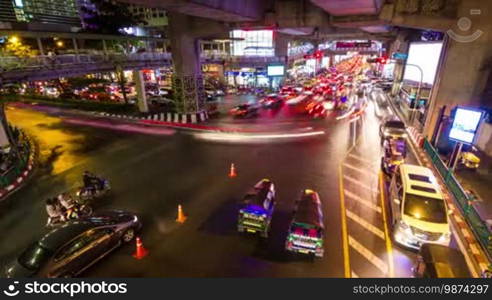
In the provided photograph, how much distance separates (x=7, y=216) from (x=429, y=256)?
16.9 meters

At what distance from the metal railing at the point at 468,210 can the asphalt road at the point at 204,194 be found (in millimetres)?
2819

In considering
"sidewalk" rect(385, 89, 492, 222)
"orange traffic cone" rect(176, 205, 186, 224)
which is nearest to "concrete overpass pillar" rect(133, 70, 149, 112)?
"orange traffic cone" rect(176, 205, 186, 224)

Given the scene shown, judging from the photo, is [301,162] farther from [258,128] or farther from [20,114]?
[20,114]

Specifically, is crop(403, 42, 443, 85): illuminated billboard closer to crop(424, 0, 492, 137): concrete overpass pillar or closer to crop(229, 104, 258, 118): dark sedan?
crop(424, 0, 492, 137): concrete overpass pillar

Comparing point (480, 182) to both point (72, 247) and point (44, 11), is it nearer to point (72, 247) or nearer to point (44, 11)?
point (72, 247)

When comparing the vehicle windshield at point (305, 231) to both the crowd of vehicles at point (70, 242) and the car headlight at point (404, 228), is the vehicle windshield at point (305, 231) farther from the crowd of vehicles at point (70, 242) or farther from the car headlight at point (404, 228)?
the crowd of vehicles at point (70, 242)

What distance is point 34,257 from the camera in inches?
300

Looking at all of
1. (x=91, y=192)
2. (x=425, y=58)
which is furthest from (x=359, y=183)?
(x=425, y=58)

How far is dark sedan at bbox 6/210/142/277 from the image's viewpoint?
7.49 m

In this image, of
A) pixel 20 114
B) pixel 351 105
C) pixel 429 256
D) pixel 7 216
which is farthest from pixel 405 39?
pixel 20 114

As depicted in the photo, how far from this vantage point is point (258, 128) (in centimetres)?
2570

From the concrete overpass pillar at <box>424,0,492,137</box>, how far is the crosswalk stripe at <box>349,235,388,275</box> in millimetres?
15224

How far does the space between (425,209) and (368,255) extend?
2872 mm

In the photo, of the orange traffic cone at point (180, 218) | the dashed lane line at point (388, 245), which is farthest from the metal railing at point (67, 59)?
the dashed lane line at point (388, 245)
